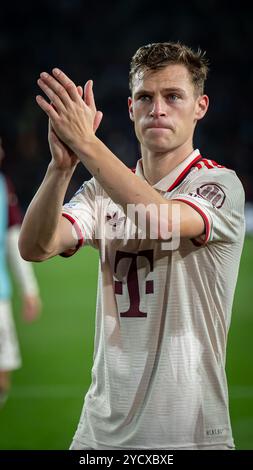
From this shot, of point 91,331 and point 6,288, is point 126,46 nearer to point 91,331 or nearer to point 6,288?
point 91,331

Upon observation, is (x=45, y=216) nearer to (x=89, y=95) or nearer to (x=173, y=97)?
(x=89, y=95)

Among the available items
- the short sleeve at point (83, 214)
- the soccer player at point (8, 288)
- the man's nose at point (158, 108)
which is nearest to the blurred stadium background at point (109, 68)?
the soccer player at point (8, 288)

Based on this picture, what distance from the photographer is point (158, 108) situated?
2449 mm

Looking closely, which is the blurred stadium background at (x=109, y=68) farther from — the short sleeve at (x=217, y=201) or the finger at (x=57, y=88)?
the finger at (x=57, y=88)

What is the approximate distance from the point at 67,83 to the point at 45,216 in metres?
0.38

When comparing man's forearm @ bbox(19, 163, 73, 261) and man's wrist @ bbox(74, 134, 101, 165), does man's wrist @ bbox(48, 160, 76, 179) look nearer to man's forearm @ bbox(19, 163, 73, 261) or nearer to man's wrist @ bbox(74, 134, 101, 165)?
man's forearm @ bbox(19, 163, 73, 261)

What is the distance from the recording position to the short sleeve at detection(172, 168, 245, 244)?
90.6 inches

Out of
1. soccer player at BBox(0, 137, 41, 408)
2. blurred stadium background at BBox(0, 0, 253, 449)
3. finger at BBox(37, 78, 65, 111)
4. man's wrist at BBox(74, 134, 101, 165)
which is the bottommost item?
soccer player at BBox(0, 137, 41, 408)

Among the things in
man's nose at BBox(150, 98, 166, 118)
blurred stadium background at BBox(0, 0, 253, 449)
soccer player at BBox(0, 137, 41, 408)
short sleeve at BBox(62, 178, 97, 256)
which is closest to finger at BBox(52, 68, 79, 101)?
man's nose at BBox(150, 98, 166, 118)

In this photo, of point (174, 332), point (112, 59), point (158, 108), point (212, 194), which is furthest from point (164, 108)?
point (112, 59)

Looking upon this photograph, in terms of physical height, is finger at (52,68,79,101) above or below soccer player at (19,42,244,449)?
above

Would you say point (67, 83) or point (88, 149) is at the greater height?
point (67, 83)

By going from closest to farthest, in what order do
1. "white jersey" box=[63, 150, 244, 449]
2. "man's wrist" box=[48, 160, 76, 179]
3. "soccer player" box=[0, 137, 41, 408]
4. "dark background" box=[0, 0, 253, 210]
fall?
"man's wrist" box=[48, 160, 76, 179] → "white jersey" box=[63, 150, 244, 449] → "soccer player" box=[0, 137, 41, 408] → "dark background" box=[0, 0, 253, 210]

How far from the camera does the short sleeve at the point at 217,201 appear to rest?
7.55 feet
